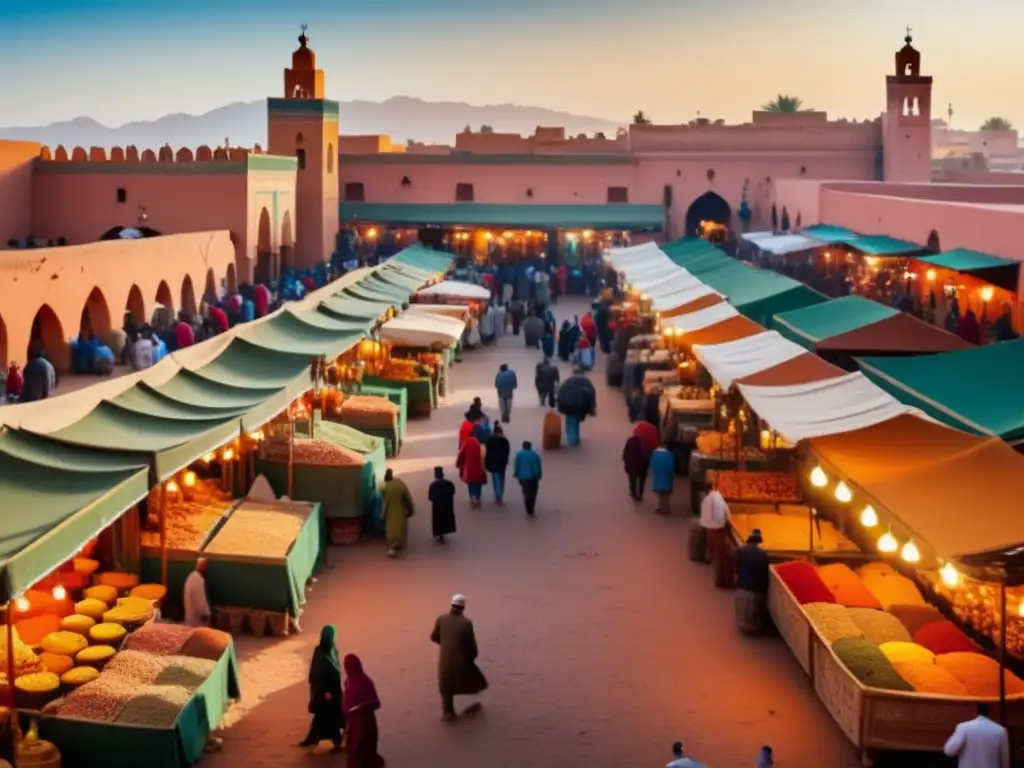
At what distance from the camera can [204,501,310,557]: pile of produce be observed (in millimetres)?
11109

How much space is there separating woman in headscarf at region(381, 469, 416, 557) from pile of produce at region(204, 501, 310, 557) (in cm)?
90

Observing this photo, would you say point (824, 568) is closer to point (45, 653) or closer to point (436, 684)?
point (436, 684)

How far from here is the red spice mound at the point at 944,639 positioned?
915cm

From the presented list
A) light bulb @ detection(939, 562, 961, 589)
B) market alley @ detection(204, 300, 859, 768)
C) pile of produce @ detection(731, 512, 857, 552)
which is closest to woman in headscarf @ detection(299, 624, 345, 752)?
market alley @ detection(204, 300, 859, 768)

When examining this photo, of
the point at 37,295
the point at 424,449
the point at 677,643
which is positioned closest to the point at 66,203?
the point at 37,295

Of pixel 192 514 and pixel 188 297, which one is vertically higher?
pixel 188 297

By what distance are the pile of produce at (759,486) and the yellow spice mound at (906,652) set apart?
→ 382 centimetres

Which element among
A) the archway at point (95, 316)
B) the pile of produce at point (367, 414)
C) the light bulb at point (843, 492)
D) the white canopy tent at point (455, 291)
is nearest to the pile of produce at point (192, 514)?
the pile of produce at point (367, 414)

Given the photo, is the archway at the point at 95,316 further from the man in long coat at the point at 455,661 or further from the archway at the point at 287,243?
the man in long coat at the point at 455,661

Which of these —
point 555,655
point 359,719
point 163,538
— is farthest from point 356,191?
point 359,719

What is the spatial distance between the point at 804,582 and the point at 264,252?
2725 cm

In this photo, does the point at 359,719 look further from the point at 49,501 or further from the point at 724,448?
the point at 724,448

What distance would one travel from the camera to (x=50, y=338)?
2230 centimetres

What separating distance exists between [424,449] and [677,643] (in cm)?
777
